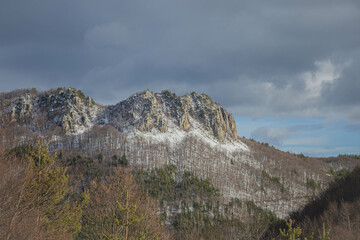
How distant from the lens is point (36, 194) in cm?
1557

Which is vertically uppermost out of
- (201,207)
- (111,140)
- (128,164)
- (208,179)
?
(111,140)

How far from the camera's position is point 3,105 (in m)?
16.5

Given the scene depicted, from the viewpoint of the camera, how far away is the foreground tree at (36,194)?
1258cm

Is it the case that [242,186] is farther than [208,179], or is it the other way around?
[242,186]

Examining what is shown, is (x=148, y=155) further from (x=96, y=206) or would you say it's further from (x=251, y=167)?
(x=96, y=206)

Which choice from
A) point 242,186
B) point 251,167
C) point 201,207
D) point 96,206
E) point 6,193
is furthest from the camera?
point 251,167

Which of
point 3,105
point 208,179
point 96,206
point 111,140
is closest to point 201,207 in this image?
point 208,179

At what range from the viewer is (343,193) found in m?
52.3

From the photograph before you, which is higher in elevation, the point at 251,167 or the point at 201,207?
the point at 251,167

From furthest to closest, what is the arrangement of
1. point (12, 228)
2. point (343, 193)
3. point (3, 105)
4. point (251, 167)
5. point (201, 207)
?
point (251, 167) < point (201, 207) < point (343, 193) < point (3, 105) < point (12, 228)

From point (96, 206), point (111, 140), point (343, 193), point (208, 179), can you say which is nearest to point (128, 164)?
point (111, 140)

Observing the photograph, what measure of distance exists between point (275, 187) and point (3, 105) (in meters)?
189

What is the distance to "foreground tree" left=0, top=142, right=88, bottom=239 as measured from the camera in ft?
41.3

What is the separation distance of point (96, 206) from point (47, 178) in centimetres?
755
